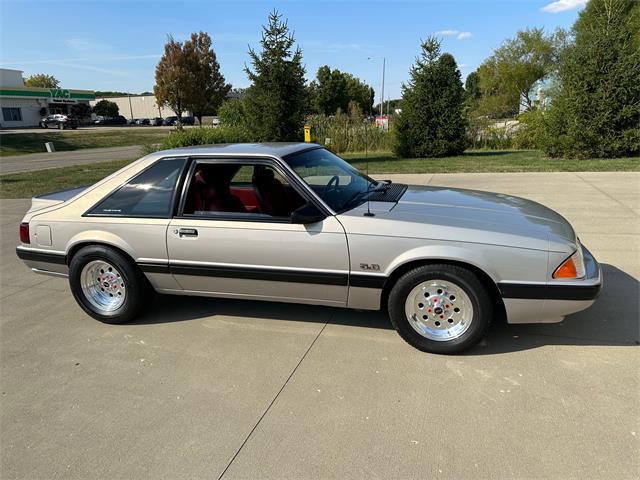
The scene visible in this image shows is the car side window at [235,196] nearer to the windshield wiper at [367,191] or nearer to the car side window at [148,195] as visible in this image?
the car side window at [148,195]

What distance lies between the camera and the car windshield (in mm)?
3742

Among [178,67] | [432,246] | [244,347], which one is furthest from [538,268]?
[178,67]

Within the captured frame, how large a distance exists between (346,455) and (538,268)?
1.75m

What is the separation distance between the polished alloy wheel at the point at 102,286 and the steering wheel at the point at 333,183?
6.64ft

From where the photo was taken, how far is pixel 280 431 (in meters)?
2.71

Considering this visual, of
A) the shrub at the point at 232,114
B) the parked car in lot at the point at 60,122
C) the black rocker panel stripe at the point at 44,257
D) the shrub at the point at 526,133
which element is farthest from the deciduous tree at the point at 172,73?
the black rocker panel stripe at the point at 44,257

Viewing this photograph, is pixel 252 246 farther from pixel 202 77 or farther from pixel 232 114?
pixel 202 77

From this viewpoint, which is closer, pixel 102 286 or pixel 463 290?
pixel 463 290

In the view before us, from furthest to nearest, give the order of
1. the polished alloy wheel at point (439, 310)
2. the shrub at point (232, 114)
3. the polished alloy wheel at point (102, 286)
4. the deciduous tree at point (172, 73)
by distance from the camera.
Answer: the deciduous tree at point (172, 73), the shrub at point (232, 114), the polished alloy wheel at point (102, 286), the polished alloy wheel at point (439, 310)

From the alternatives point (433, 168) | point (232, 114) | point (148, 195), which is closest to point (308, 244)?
point (148, 195)

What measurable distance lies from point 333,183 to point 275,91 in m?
12.7

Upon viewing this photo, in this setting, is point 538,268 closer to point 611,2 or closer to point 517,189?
point 517,189

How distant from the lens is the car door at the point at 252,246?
3.53m

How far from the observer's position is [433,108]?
674 inches
